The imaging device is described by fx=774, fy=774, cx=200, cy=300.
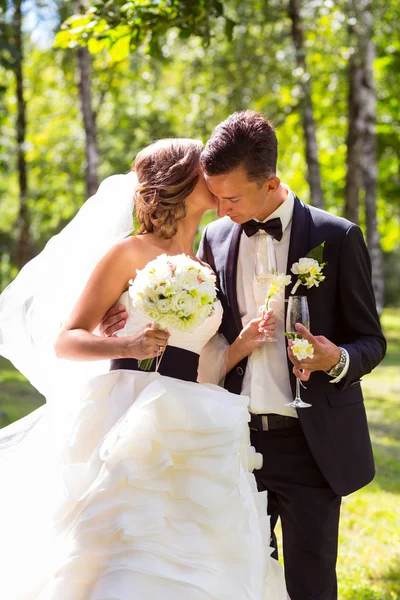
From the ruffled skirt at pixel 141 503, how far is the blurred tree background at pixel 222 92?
2896 millimetres

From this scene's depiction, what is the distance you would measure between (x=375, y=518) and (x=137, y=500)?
14.1ft

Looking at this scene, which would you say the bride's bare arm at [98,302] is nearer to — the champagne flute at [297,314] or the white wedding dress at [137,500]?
the white wedding dress at [137,500]

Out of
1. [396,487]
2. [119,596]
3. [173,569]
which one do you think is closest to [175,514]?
[173,569]

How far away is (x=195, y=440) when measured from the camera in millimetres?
3088

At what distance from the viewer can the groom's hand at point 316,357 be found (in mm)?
3172

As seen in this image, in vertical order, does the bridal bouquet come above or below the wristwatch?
above

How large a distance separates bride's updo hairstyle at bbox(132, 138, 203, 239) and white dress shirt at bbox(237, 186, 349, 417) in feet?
1.37

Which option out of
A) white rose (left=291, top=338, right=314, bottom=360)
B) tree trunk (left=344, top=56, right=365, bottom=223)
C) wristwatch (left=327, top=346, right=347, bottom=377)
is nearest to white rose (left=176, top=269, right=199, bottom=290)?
white rose (left=291, top=338, right=314, bottom=360)

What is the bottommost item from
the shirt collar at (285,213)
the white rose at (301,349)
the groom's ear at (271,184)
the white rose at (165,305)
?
the white rose at (301,349)

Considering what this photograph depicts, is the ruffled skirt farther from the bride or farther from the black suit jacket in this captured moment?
the black suit jacket

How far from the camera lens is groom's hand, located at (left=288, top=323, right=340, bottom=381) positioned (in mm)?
3172

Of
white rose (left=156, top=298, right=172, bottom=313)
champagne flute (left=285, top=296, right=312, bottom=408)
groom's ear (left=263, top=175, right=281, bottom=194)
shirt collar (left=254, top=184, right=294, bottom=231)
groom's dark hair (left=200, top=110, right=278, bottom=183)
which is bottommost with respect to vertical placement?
champagne flute (left=285, top=296, right=312, bottom=408)

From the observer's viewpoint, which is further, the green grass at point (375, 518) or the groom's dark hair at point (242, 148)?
the green grass at point (375, 518)

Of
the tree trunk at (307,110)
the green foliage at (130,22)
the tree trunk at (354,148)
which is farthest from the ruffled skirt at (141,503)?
the tree trunk at (354,148)
